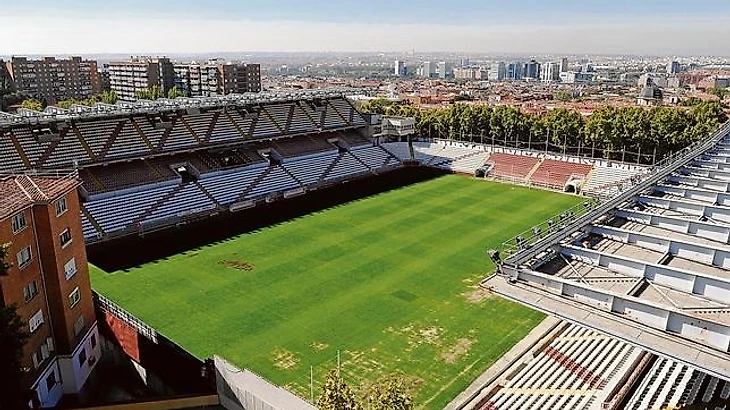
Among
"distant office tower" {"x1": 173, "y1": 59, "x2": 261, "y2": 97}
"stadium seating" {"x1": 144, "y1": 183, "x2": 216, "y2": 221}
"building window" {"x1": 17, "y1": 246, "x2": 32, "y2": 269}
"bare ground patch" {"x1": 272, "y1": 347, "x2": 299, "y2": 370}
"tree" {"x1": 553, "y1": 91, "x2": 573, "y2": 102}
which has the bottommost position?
"bare ground patch" {"x1": 272, "y1": 347, "x2": 299, "y2": 370}

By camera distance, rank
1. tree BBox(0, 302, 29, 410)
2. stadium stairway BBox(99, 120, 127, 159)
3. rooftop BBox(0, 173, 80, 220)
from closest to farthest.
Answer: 1. tree BBox(0, 302, 29, 410)
2. rooftop BBox(0, 173, 80, 220)
3. stadium stairway BBox(99, 120, 127, 159)

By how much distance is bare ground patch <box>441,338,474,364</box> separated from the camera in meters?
18.4

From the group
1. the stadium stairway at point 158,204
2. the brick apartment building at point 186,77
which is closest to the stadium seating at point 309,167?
the stadium stairway at point 158,204

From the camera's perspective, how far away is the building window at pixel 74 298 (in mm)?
17109

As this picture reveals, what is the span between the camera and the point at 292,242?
2984 centimetres

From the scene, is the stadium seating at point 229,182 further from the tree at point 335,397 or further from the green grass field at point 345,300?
the tree at point 335,397

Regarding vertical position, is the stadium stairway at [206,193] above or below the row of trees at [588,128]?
below

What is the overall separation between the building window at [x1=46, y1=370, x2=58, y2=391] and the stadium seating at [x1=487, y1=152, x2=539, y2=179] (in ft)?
122

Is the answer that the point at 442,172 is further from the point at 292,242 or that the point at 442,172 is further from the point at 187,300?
the point at 187,300

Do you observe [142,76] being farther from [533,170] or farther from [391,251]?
[391,251]

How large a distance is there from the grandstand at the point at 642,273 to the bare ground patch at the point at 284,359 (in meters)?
9.58

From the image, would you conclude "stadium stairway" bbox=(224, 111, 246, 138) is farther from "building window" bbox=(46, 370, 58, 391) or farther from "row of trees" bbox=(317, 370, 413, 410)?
"row of trees" bbox=(317, 370, 413, 410)

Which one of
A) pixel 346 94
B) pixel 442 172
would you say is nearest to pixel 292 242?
pixel 442 172

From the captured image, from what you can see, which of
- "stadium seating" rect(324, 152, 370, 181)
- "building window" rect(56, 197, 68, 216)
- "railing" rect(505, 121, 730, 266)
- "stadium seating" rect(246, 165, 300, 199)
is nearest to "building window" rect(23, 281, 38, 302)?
"building window" rect(56, 197, 68, 216)
